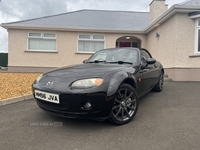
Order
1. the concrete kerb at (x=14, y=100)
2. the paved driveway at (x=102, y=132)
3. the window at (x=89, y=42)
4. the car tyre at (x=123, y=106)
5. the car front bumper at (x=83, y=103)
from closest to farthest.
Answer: the paved driveway at (x=102, y=132)
the car front bumper at (x=83, y=103)
the car tyre at (x=123, y=106)
the concrete kerb at (x=14, y=100)
the window at (x=89, y=42)

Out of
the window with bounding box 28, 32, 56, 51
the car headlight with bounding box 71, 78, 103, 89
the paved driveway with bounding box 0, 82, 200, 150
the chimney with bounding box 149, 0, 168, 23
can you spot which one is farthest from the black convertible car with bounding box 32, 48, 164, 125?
the chimney with bounding box 149, 0, 168, 23

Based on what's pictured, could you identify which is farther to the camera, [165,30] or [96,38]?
[96,38]

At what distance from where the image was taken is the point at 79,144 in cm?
206

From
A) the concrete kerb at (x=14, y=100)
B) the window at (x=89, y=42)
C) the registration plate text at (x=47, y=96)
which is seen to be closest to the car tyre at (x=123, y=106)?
the registration plate text at (x=47, y=96)

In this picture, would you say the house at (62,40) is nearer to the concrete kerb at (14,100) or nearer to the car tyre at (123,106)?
the concrete kerb at (14,100)

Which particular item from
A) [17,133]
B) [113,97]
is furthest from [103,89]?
[17,133]

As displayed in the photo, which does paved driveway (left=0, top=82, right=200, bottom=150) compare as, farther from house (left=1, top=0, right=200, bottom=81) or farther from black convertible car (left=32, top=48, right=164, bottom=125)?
house (left=1, top=0, right=200, bottom=81)

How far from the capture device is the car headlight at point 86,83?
7.54 feet

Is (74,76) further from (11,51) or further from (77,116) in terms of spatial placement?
(11,51)

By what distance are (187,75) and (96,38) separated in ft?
20.9

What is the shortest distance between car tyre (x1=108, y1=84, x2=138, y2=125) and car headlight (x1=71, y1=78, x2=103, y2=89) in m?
0.43

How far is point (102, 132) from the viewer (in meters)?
2.37

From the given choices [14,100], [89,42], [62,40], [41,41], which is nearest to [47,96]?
[14,100]

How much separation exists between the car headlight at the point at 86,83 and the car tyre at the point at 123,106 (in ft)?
1.42
